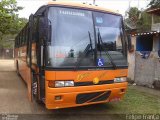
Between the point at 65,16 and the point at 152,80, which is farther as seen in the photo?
the point at 152,80

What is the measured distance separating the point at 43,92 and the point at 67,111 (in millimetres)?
1170

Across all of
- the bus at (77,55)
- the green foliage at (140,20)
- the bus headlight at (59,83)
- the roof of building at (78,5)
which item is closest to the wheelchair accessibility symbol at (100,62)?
the bus at (77,55)

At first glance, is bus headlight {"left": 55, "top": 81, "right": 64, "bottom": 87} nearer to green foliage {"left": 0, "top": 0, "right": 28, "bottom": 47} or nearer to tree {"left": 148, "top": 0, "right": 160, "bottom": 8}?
green foliage {"left": 0, "top": 0, "right": 28, "bottom": 47}

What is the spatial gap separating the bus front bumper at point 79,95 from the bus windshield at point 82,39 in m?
0.59

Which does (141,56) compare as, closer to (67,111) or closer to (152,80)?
(152,80)

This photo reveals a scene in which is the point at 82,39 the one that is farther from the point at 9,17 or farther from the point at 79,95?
the point at 9,17

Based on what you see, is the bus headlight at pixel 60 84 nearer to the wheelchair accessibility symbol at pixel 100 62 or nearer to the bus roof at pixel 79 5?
the wheelchair accessibility symbol at pixel 100 62

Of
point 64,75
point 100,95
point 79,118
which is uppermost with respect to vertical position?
point 64,75

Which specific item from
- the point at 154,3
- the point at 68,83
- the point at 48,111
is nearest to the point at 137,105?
the point at 48,111

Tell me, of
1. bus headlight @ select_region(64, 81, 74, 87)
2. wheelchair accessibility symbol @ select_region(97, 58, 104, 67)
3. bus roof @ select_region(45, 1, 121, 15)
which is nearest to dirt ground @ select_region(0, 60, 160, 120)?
bus headlight @ select_region(64, 81, 74, 87)

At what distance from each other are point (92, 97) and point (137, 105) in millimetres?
2298

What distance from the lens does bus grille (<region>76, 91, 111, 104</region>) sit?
6768mm

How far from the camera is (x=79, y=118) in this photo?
7195 millimetres

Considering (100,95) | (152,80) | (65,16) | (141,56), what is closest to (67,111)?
(100,95)
